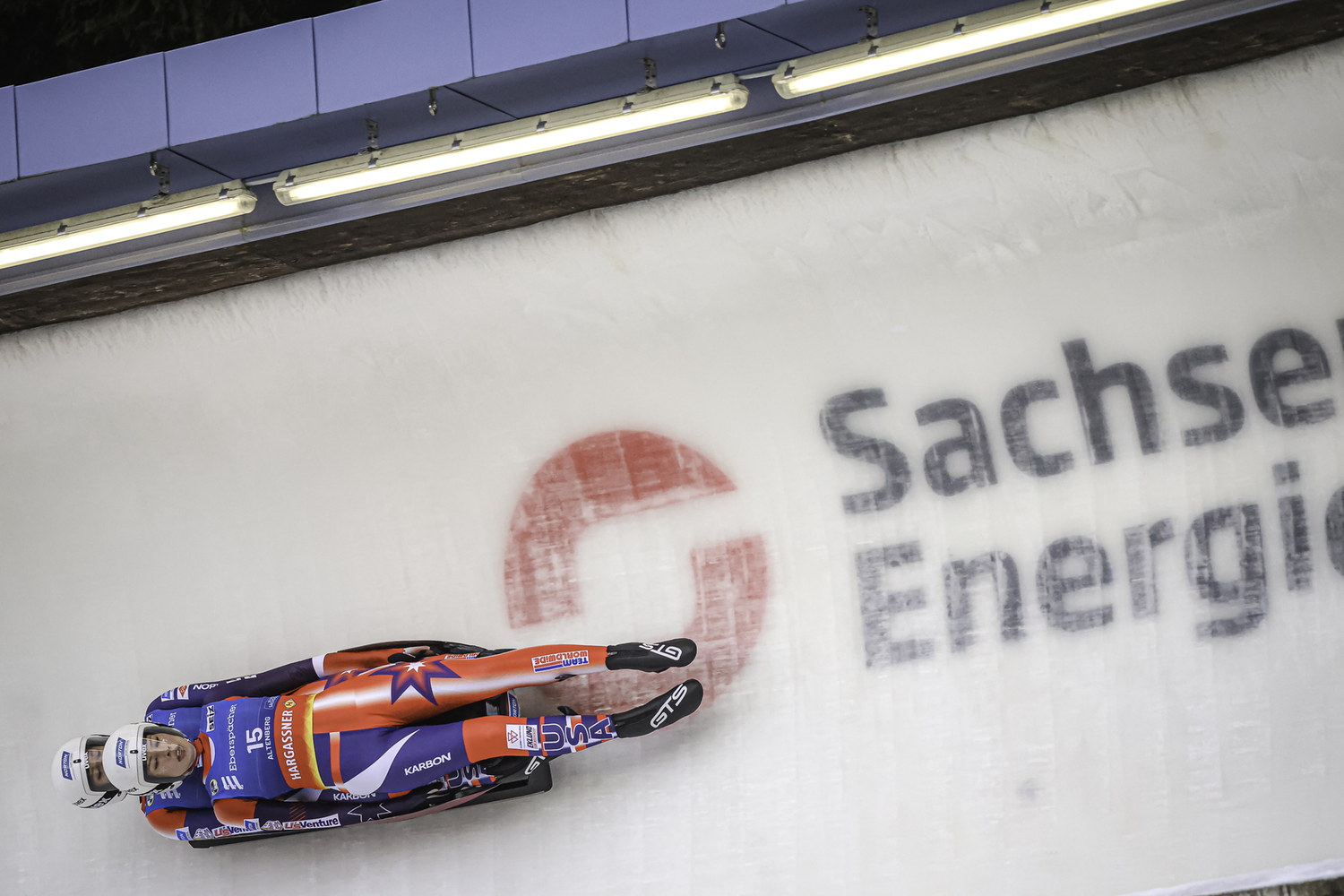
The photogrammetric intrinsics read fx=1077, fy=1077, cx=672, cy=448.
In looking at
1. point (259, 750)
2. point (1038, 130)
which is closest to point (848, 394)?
point (1038, 130)

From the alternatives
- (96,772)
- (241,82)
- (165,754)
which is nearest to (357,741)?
(165,754)

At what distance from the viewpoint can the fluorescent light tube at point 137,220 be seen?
362 centimetres

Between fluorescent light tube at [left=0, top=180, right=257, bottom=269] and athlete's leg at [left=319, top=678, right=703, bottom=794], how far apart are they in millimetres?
1868

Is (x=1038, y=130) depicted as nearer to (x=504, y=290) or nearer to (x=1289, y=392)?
(x=1289, y=392)

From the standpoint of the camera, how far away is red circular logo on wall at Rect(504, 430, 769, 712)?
4109 millimetres

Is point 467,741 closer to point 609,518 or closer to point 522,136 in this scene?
point 609,518

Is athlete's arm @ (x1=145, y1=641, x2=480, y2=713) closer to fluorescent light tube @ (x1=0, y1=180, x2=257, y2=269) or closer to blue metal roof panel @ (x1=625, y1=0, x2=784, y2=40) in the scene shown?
fluorescent light tube @ (x1=0, y1=180, x2=257, y2=269)

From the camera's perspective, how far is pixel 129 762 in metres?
3.84

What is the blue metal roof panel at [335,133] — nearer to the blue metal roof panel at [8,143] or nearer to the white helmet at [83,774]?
the blue metal roof panel at [8,143]

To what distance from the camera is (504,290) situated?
453 centimetres

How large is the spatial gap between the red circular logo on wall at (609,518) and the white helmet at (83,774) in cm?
156

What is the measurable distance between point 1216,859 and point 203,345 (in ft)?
14.6

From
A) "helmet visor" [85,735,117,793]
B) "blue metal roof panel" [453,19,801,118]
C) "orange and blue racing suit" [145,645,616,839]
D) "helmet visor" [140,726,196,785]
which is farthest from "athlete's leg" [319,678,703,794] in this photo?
"blue metal roof panel" [453,19,801,118]

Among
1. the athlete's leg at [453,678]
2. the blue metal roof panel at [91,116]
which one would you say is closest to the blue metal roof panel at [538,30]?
the blue metal roof panel at [91,116]
